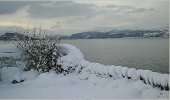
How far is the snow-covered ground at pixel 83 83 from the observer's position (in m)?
Answer: 7.84

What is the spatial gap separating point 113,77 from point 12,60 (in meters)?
4.61

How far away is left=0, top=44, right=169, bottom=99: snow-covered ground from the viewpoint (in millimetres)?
7836

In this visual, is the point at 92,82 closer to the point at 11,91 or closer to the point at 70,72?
the point at 70,72

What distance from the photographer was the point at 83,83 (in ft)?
31.4

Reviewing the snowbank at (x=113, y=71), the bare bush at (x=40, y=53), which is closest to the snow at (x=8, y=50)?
the bare bush at (x=40, y=53)

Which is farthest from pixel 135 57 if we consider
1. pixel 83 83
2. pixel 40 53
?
pixel 83 83

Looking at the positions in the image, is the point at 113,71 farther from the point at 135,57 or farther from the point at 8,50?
the point at 135,57

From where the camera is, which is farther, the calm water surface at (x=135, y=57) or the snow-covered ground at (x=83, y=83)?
the calm water surface at (x=135, y=57)

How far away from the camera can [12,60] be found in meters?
11.6

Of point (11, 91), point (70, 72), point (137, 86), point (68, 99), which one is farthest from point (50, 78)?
point (137, 86)

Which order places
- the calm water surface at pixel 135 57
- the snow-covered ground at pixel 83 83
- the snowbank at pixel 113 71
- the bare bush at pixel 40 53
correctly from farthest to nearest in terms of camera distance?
the calm water surface at pixel 135 57, the bare bush at pixel 40 53, the snow-covered ground at pixel 83 83, the snowbank at pixel 113 71

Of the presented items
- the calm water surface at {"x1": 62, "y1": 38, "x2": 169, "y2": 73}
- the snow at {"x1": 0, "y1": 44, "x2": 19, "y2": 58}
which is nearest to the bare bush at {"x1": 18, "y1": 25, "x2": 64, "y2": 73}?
the snow at {"x1": 0, "y1": 44, "x2": 19, "y2": 58}

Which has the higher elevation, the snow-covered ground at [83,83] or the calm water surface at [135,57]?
the snow-covered ground at [83,83]

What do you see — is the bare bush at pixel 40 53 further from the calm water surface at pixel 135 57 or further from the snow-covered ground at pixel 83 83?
the calm water surface at pixel 135 57
